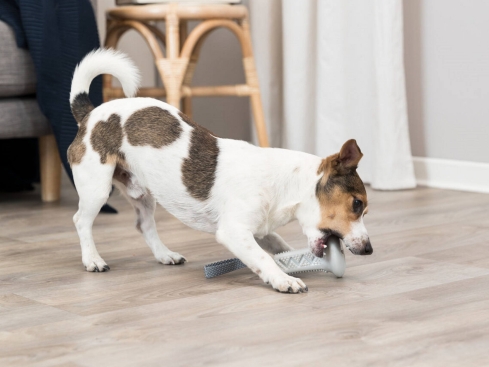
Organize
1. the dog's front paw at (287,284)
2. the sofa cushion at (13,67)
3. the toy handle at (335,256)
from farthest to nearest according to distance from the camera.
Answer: the sofa cushion at (13,67) → the toy handle at (335,256) → the dog's front paw at (287,284)

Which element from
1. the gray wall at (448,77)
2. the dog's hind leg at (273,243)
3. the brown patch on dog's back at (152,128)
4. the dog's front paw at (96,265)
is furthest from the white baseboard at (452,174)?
the dog's front paw at (96,265)

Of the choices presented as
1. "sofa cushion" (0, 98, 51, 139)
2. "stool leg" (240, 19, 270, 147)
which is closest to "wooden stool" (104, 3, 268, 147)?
"stool leg" (240, 19, 270, 147)

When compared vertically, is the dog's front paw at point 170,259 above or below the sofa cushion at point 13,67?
below

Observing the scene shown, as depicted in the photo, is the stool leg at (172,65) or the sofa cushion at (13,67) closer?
the sofa cushion at (13,67)

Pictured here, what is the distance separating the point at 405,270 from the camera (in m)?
1.77

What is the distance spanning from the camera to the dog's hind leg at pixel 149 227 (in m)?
1.91

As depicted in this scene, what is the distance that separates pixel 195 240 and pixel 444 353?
45.3 inches

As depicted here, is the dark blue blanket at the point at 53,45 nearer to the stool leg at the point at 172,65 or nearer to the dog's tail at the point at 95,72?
the stool leg at the point at 172,65

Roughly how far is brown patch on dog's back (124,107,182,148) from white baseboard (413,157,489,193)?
1596 millimetres

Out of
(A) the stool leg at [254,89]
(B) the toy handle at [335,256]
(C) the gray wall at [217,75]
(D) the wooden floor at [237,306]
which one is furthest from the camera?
(C) the gray wall at [217,75]

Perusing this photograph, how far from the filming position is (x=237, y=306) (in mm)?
1482

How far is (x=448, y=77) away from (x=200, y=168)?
1657 millimetres

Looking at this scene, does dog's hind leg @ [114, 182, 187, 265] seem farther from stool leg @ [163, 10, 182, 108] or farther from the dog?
stool leg @ [163, 10, 182, 108]

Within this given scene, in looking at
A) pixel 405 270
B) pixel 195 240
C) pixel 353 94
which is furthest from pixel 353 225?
pixel 353 94
